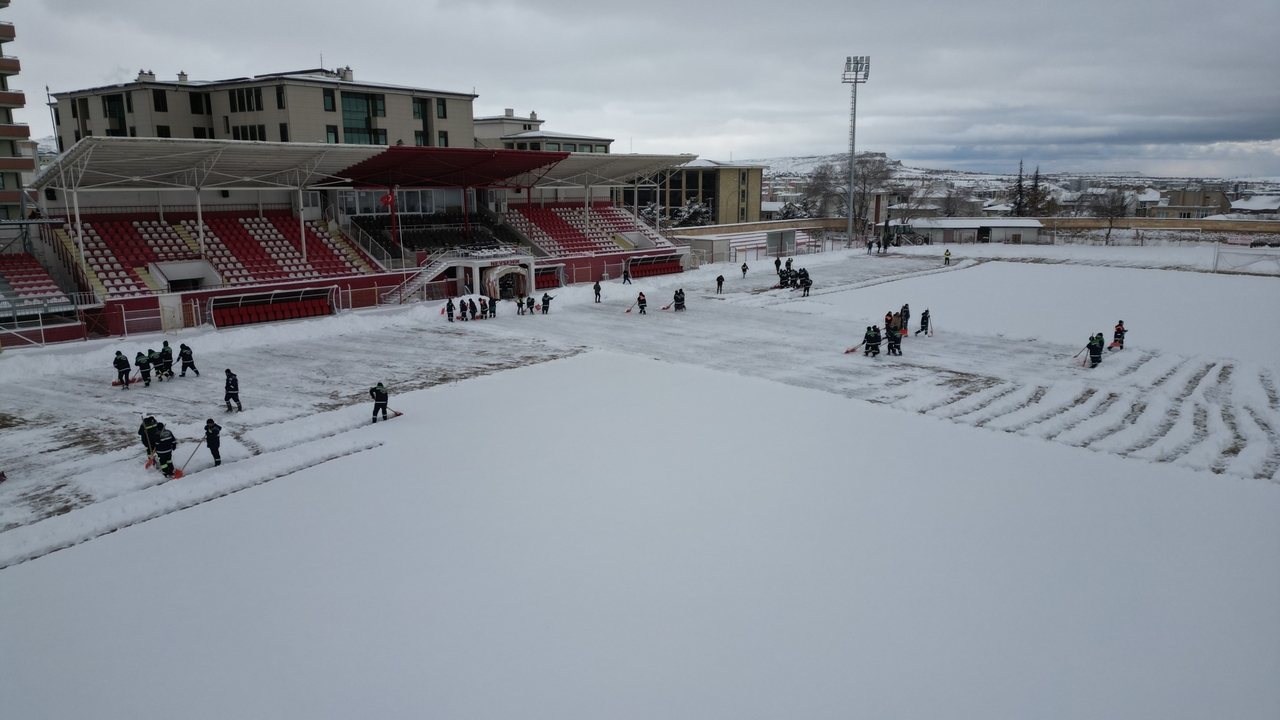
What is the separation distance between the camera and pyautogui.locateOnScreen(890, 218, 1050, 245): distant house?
74.0m

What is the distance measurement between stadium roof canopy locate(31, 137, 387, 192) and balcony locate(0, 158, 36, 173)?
56.1ft

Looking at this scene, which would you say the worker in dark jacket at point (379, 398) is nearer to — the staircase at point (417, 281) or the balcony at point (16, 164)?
the staircase at point (417, 281)

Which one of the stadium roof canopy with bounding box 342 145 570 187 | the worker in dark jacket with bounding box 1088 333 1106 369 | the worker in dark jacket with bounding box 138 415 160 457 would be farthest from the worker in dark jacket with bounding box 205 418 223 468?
the worker in dark jacket with bounding box 1088 333 1106 369

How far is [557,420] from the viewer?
1805cm

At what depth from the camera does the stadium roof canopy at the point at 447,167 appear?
36.8 m

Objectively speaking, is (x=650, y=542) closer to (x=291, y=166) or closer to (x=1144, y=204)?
(x=291, y=166)

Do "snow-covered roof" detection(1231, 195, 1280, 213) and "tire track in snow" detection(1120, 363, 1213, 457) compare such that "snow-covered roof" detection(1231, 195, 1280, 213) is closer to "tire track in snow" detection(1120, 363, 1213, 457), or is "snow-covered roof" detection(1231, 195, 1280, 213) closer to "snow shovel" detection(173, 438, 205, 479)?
"tire track in snow" detection(1120, 363, 1213, 457)

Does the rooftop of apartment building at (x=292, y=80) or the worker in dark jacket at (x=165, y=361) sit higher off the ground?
the rooftop of apartment building at (x=292, y=80)

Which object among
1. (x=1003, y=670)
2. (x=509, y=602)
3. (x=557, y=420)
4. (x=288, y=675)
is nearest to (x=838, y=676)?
(x=1003, y=670)

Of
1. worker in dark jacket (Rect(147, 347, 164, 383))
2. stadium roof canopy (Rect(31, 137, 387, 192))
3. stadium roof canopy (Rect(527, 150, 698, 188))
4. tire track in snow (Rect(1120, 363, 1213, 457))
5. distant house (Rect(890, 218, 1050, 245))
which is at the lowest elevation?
tire track in snow (Rect(1120, 363, 1213, 457))

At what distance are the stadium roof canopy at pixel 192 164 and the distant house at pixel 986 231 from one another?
194 ft

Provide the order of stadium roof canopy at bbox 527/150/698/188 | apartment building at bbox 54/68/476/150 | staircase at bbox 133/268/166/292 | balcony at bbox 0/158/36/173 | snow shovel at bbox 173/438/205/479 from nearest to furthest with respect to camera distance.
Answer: snow shovel at bbox 173/438/205/479, staircase at bbox 133/268/166/292, balcony at bbox 0/158/36/173, stadium roof canopy at bbox 527/150/698/188, apartment building at bbox 54/68/476/150

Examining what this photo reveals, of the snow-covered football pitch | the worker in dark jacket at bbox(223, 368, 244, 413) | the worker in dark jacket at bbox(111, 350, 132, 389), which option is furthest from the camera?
the worker in dark jacket at bbox(111, 350, 132, 389)

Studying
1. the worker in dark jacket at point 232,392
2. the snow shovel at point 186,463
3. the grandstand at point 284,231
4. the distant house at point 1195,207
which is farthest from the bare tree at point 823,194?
the snow shovel at point 186,463
